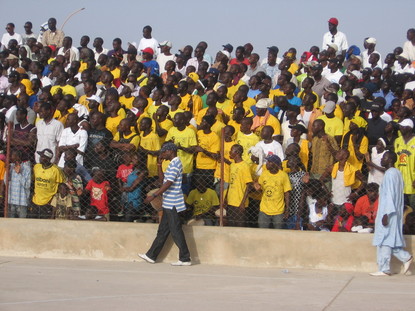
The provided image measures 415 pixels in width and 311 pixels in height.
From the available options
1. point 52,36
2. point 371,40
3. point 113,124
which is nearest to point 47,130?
point 113,124

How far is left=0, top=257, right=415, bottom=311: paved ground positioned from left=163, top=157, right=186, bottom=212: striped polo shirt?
35.6 inches

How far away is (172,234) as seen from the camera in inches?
483

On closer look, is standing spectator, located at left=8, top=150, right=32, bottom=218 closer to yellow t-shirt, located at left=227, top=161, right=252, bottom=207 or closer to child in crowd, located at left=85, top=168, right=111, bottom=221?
child in crowd, located at left=85, top=168, right=111, bottom=221

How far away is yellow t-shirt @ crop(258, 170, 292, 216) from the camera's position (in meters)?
12.5

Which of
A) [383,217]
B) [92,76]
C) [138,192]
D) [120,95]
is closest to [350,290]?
[383,217]

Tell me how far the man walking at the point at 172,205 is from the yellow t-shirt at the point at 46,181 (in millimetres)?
1719

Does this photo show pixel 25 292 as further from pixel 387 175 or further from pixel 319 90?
pixel 319 90

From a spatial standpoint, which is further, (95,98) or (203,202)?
(95,98)

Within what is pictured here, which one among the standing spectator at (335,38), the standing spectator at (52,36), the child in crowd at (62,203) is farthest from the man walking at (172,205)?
the standing spectator at (52,36)

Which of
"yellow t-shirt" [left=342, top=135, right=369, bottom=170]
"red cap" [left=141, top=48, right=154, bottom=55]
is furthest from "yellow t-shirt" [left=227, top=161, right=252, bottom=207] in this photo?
"red cap" [left=141, top=48, right=154, bottom=55]

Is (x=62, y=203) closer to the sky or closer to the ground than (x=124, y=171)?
closer to the ground

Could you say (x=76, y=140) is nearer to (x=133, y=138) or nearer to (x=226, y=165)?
(x=133, y=138)

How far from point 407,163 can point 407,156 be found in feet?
0.34

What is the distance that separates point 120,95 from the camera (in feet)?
53.8
